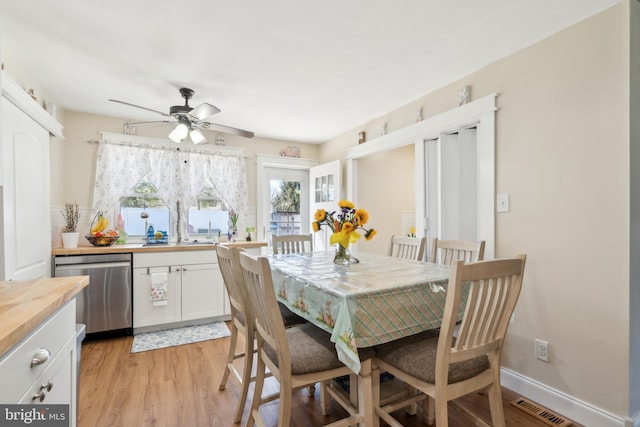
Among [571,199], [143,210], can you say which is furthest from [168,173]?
[571,199]

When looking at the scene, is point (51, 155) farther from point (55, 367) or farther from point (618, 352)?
point (618, 352)

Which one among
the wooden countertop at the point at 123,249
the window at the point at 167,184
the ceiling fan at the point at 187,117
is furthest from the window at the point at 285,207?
the ceiling fan at the point at 187,117

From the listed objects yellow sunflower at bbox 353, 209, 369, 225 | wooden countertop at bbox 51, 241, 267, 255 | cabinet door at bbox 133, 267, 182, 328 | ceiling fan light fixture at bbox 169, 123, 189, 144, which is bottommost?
cabinet door at bbox 133, 267, 182, 328

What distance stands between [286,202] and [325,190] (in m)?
0.70

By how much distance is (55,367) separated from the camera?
1042 millimetres

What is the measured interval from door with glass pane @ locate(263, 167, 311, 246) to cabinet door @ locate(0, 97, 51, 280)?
2.44 m

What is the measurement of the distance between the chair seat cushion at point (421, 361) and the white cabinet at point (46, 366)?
4.26 feet

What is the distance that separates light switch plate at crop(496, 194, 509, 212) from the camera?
2.27m

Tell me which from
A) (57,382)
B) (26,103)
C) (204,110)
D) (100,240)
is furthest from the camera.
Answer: (100,240)

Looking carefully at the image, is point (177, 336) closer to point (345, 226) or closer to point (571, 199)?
point (345, 226)

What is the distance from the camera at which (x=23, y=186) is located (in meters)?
2.21

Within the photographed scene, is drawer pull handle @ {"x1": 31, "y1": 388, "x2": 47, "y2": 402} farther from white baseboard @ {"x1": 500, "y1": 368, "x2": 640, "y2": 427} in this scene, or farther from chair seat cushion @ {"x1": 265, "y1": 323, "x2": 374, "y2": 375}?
white baseboard @ {"x1": 500, "y1": 368, "x2": 640, "y2": 427}

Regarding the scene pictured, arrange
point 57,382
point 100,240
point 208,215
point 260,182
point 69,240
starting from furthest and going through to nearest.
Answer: point 260,182 < point 208,215 < point 100,240 < point 69,240 < point 57,382

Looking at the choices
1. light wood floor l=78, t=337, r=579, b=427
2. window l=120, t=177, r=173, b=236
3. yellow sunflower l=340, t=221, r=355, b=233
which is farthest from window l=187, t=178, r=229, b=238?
yellow sunflower l=340, t=221, r=355, b=233
